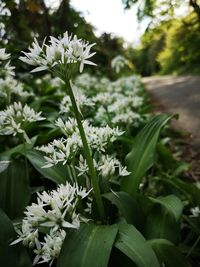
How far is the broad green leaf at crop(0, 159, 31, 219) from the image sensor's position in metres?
1.76

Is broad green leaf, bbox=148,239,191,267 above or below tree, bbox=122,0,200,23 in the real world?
below

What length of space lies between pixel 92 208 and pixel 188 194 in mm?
826

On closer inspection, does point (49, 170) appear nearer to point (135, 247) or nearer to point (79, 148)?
point (79, 148)

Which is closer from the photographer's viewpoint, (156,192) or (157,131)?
(157,131)

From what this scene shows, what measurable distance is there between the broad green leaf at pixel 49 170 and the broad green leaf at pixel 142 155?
1.01ft

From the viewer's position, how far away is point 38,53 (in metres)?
1.30

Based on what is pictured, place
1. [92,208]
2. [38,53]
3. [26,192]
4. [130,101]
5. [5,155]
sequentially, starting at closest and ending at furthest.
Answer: [38,53], [92,208], [26,192], [5,155], [130,101]

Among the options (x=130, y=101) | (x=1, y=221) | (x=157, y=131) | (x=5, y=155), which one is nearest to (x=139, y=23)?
(x=130, y=101)

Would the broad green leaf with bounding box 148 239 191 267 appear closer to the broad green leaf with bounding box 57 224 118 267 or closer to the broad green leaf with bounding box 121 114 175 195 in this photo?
the broad green leaf with bounding box 57 224 118 267

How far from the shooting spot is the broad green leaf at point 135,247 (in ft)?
3.91

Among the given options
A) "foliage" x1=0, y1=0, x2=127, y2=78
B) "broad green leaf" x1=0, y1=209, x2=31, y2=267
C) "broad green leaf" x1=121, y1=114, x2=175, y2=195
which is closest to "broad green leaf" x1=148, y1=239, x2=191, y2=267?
"broad green leaf" x1=121, y1=114, x2=175, y2=195

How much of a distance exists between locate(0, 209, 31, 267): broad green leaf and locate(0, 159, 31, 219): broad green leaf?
354 mm

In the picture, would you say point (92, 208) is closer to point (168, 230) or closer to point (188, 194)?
point (168, 230)

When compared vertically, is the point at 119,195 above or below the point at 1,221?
below
